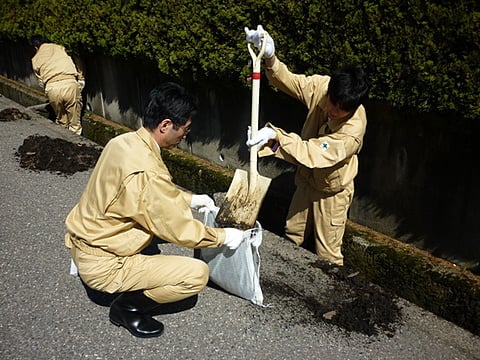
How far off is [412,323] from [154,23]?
14.5 feet

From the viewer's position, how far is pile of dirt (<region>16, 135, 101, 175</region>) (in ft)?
19.6

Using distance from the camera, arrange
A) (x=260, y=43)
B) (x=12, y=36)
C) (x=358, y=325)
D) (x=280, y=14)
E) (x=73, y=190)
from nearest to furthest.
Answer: (x=358, y=325) → (x=260, y=43) → (x=280, y=14) → (x=73, y=190) → (x=12, y=36)

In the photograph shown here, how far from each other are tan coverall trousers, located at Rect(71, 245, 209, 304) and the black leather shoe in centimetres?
7

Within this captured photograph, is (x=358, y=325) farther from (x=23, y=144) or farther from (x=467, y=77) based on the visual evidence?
(x=23, y=144)

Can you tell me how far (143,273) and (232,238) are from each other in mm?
568

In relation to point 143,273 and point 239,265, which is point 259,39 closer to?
point 239,265

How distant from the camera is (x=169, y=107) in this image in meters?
2.63

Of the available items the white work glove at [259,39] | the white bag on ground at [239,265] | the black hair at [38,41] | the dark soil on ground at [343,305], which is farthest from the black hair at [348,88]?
the black hair at [38,41]

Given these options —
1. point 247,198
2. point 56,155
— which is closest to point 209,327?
point 247,198

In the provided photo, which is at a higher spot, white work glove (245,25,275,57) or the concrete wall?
white work glove (245,25,275,57)

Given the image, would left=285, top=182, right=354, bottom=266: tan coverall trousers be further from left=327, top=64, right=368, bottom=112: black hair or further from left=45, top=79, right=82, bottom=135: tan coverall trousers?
Answer: left=45, top=79, right=82, bottom=135: tan coverall trousers

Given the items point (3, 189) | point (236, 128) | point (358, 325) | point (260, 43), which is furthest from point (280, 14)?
point (3, 189)

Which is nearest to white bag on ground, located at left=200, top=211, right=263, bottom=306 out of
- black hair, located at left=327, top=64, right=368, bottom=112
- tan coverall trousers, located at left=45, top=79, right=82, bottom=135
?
black hair, located at left=327, top=64, right=368, bottom=112

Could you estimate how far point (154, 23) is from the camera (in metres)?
5.78
